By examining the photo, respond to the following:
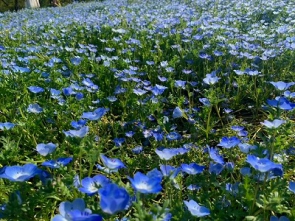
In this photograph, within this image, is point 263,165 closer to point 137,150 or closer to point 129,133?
point 137,150

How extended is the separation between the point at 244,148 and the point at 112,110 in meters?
1.27

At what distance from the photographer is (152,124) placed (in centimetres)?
239

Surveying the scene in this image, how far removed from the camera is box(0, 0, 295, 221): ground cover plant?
1.30 m

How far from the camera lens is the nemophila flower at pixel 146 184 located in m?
1.11

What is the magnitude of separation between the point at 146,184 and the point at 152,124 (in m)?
1.23

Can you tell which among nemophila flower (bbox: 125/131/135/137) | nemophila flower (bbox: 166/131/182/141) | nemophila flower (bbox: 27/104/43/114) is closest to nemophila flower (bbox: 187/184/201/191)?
nemophila flower (bbox: 166/131/182/141)

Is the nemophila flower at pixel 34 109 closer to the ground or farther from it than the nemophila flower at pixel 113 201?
closer to the ground

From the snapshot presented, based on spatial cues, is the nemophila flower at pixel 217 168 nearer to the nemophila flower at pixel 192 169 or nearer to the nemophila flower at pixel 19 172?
the nemophila flower at pixel 192 169

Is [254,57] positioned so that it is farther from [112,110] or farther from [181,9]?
[181,9]

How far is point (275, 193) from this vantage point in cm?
125

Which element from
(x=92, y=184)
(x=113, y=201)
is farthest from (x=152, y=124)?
(x=113, y=201)

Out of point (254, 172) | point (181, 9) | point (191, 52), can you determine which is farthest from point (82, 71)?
point (181, 9)

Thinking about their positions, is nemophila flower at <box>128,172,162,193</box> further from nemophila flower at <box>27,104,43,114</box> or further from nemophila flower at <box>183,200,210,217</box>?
nemophila flower at <box>27,104,43,114</box>

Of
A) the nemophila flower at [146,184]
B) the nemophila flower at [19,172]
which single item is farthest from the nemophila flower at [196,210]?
the nemophila flower at [19,172]
